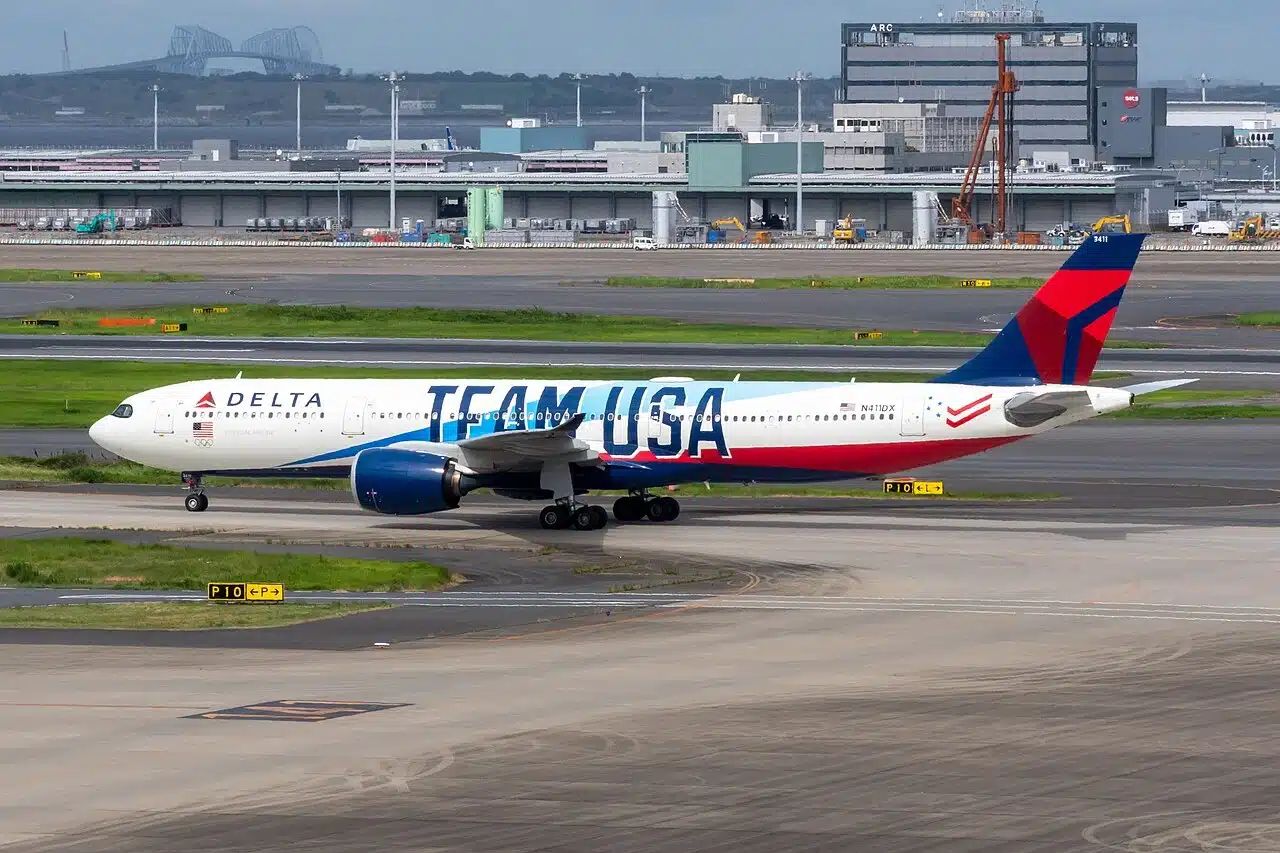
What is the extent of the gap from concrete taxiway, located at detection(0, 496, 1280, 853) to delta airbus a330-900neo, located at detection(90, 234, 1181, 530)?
7251mm

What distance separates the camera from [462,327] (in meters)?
112

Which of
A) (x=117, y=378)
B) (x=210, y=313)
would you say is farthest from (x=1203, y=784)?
(x=210, y=313)

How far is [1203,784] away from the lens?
2653 centimetres

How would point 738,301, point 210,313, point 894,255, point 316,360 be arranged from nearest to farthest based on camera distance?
point 316,360 → point 210,313 → point 738,301 → point 894,255

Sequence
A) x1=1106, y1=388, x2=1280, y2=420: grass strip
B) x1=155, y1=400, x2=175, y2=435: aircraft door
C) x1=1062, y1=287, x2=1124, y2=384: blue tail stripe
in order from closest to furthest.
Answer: x1=1062, y1=287, x2=1124, y2=384: blue tail stripe
x1=155, y1=400, x2=175, y2=435: aircraft door
x1=1106, y1=388, x2=1280, y2=420: grass strip

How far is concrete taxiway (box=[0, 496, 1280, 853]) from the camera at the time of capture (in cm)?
2469

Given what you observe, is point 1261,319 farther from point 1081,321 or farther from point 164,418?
point 164,418

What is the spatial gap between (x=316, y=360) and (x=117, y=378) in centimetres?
1028

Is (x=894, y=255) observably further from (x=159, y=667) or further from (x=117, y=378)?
(x=159, y=667)

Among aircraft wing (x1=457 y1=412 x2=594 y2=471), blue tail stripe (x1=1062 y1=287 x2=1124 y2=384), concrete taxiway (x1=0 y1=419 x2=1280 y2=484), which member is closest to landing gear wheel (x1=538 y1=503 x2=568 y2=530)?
aircraft wing (x1=457 y1=412 x2=594 y2=471)

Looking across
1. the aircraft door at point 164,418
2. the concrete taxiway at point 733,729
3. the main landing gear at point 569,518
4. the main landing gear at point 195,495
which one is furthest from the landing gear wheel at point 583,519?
the aircraft door at point 164,418

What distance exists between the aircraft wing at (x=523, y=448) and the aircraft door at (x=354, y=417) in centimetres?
344

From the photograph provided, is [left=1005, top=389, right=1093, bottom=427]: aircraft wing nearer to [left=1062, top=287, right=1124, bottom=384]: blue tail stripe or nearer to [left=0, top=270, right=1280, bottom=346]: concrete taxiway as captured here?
[left=1062, top=287, right=1124, bottom=384]: blue tail stripe

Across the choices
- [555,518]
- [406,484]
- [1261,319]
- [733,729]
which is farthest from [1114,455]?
[1261,319]
